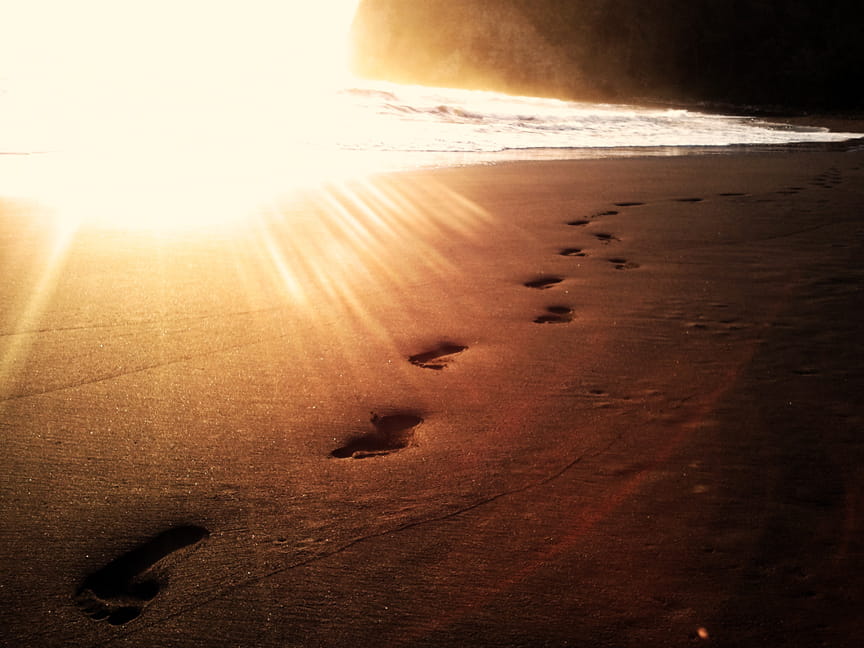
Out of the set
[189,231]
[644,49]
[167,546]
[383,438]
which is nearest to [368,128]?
[189,231]

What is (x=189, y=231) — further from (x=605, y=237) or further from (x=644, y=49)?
(x=644, y=49)

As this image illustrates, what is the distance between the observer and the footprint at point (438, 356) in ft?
7.22

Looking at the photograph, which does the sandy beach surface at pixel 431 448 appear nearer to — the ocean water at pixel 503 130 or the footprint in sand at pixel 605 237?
the footprint in sand at pixel 605 237

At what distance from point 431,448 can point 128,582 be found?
2.41ft

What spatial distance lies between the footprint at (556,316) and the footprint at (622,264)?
64 centimetres

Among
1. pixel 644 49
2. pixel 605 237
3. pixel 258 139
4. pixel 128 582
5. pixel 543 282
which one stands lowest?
pixel 128 582

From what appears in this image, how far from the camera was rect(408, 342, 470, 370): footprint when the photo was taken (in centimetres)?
220

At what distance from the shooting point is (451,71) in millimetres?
39688

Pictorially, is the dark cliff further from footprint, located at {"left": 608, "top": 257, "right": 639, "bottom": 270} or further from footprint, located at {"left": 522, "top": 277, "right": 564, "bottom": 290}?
footprint, located at {"left": 522, "top": 277, "right": 564, "bottom": 290}

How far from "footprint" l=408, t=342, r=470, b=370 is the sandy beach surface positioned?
1 cm

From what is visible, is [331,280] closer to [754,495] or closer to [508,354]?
[508,354]

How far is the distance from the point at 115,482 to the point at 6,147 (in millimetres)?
7684

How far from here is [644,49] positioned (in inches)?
1439

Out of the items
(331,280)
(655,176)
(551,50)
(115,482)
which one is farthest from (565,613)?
(551,50)
